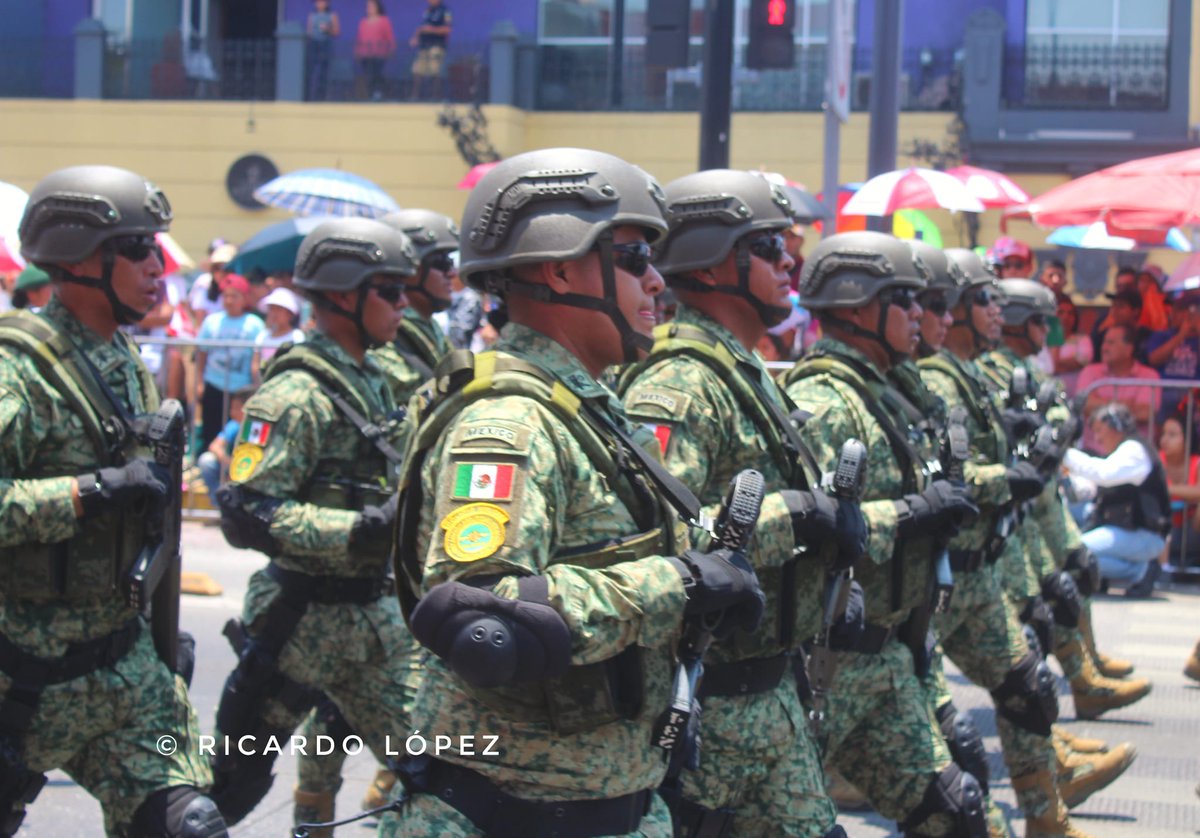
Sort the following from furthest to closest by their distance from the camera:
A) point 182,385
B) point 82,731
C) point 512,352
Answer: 1. point 182,385
2. point 82,731
3. point 512,352

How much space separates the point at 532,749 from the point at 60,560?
6.58ft

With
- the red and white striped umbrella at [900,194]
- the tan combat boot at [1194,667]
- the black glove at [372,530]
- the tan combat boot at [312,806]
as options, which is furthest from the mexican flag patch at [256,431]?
the red and white striped umbrella at [900,194]

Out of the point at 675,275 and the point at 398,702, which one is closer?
the point at 675,275

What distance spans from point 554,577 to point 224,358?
406 inches

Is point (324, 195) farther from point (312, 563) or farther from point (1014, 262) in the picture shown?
point (312, 563)

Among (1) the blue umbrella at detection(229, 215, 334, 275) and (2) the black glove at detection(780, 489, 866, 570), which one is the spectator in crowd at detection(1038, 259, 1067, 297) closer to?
(1) the blue umbrella at detection(229, 215, 334, 275)

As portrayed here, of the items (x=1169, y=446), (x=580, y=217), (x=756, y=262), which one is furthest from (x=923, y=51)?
(x=580, y=217)

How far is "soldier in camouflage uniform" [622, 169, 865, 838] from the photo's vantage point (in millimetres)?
4340

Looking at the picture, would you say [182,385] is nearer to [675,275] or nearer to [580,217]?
[675,275]

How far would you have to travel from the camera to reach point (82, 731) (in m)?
4.71

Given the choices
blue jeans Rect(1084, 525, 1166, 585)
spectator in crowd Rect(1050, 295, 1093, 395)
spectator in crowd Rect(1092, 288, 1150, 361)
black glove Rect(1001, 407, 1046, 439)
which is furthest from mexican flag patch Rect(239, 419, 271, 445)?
spectator in crowd Rect(1092, 288, 1150, 361)

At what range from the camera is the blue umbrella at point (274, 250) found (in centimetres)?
1470

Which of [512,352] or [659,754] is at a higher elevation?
[512,352]

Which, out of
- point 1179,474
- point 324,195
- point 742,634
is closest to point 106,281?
point 742,634
